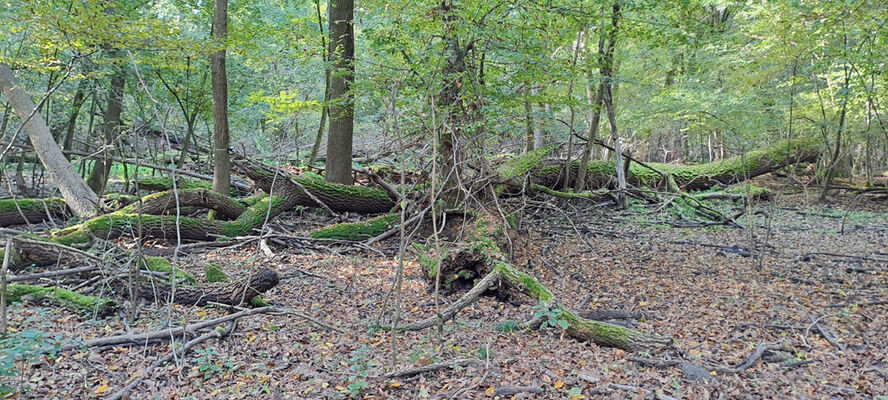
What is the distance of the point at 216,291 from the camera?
200 inches

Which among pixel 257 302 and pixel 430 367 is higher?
pixel 257 302

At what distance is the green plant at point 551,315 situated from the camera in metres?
4.15

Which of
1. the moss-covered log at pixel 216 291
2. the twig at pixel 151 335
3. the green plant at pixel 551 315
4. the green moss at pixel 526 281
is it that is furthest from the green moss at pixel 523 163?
the twig at pixel 151 335

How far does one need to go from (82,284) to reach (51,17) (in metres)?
3.86

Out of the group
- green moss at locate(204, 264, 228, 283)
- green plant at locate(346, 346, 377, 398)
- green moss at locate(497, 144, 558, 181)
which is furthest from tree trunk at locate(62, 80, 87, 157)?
green plant at locate(346, 346, 377, 398)

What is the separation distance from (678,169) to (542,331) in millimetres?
10540

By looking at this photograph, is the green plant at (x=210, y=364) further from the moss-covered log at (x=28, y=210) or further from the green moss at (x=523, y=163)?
the green moss at (x=523, y=163)

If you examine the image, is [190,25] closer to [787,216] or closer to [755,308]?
[755,308]

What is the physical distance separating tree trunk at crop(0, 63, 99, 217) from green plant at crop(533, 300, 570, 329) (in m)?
7.41

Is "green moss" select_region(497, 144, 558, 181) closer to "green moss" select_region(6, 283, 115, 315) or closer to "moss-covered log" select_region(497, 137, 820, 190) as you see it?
"moss-covered log" select_region(497, 137, 820, 190)

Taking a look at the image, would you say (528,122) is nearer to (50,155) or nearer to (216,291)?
(216,291)

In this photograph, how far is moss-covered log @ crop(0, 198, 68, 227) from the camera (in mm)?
7484

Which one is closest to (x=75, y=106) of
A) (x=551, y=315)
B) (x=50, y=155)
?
(x=50, y=155)

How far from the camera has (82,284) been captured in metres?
5.19
